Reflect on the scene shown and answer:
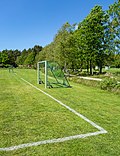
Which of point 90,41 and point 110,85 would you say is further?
point 90,41

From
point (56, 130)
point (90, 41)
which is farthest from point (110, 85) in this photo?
point (90, 41)

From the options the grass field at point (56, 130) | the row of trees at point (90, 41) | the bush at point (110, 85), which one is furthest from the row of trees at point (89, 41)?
the grass field at point (56, 130)

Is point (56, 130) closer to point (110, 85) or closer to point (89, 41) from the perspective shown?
point (110, 85)

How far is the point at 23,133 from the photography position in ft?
16.1

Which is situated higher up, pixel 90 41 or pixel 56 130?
pixel 90 41

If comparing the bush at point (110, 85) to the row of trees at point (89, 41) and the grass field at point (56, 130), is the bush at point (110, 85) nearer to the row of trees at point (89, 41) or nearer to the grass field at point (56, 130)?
the grass field at point (56, 130)

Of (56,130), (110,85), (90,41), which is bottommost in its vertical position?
(56,130)

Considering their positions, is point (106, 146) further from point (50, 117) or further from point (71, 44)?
point (71, 44)

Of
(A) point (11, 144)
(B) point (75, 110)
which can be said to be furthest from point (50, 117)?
(A) point (11, 144)

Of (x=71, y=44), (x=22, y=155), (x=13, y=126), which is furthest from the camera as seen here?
(x=71, y=44)

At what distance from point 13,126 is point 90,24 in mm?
26288

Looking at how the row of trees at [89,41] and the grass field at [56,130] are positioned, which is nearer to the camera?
the grass field at [56,130]

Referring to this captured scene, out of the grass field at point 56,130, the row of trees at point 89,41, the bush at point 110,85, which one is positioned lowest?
the grass field at point 56,130

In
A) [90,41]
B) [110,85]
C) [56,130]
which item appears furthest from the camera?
[90,41]
